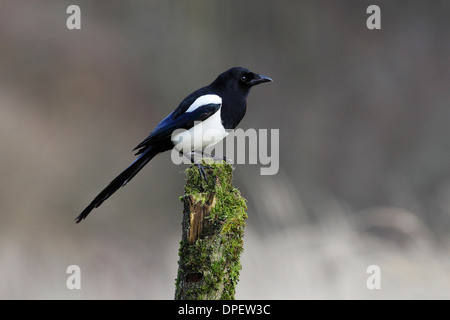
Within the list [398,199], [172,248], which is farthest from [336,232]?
[172,248]

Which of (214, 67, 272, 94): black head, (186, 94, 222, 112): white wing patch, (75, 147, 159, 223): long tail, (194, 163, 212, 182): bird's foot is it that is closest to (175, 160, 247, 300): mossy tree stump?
(194, 163, 212, 182): bird's foot

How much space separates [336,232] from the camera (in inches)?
142

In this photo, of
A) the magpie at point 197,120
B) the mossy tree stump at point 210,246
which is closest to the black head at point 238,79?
the magpie at point 197,120

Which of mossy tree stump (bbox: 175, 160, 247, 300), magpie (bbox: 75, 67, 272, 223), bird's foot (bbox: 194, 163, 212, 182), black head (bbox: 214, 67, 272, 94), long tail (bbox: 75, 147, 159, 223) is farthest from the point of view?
black head (bbox: 214, 67, 272, 94)

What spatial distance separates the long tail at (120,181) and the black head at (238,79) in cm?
51

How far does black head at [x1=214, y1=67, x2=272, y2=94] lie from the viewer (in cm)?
287

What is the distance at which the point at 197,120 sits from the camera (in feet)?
8.93

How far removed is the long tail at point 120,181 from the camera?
8.12 ft

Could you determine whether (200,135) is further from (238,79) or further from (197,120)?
(238,79)

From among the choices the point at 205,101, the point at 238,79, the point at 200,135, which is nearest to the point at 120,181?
the point at 200,135

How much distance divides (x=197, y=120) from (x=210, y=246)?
928mm

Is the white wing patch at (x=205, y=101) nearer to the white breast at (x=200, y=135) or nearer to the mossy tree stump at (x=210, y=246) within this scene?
the white breast at (x=200, y=135)

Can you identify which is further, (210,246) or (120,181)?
(120,181)

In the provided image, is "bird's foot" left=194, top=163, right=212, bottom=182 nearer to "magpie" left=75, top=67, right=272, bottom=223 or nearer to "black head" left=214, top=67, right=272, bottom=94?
"magpie" left=75, top=67, right=272, bottom=223
